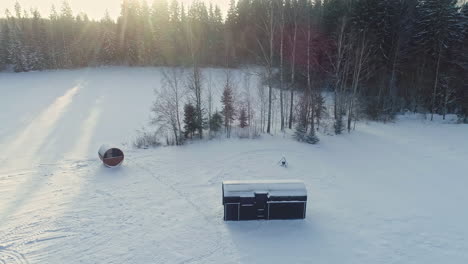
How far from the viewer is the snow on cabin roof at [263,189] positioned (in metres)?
8.48

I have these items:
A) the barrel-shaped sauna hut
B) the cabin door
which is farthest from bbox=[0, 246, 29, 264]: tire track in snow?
the cabin door

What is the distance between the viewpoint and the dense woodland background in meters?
20.0

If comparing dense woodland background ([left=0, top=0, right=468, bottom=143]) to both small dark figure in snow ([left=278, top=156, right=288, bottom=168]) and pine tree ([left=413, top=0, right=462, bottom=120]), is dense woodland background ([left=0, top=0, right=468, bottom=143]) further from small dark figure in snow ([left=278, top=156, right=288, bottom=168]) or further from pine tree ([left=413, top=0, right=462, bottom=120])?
small dark figure in snow ([left=278, top=156, right=288, bottom=168])

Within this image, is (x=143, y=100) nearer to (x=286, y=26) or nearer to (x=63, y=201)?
(x=286, y=26)

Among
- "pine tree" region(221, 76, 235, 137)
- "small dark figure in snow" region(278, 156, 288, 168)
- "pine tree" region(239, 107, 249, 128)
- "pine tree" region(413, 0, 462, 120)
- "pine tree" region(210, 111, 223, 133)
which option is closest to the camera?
"small dark figure in snow" region(278, 156, 288, 168)

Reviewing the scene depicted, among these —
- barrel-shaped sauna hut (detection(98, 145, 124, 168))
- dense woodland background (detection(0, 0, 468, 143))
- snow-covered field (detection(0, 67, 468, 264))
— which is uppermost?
dense woodland background (detection(0, 0, 468, 143))

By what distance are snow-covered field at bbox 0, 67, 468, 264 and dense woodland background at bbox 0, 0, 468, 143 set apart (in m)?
3.94

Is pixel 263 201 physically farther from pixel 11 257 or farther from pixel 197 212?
pixel 11 257

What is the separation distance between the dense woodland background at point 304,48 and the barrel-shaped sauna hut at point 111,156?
517cm

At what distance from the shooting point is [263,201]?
27.8 ft

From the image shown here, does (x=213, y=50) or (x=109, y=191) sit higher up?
(x=213, y=50)

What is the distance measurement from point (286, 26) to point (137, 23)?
37431 millimetres

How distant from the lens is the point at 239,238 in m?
7.78

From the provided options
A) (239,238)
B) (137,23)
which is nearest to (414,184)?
(239,238)
